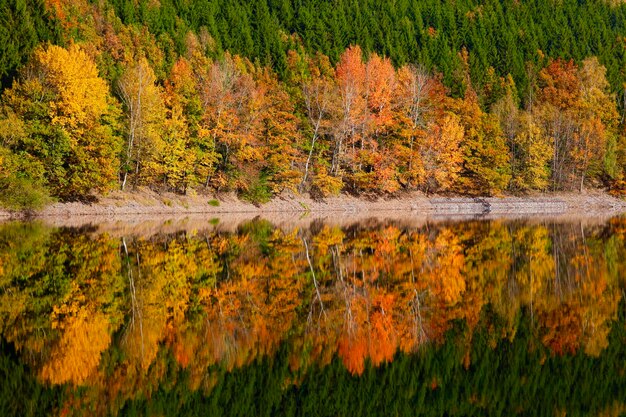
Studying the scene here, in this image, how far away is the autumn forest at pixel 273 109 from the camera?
56.7 meters

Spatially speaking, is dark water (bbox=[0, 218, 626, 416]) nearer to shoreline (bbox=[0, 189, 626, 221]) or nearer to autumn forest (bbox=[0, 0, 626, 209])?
shoreline (bbox=[0, 189, 626, 221])

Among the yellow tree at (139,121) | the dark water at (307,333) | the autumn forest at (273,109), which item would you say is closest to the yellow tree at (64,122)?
the autumn forest at (273,109)

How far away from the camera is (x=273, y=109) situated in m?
78.8

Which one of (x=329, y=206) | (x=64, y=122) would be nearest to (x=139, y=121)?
(x=64, y=122)

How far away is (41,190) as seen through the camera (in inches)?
2072

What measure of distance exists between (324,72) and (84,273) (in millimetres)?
100665

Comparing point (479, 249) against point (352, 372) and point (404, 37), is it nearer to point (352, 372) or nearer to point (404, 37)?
point (352, 372)

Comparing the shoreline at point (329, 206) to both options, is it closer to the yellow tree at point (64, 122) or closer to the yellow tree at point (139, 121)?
the yellow tree at point (64, 122)

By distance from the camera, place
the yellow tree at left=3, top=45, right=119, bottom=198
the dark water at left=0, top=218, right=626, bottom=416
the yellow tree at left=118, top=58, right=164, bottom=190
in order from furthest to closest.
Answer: the yellow tree at left=118, top=58, right=164, bottom=190
the yellow tree at left=3, top=45, right=119, bottom=198
the dark water at left=0, top=218, right=626, bottom=416

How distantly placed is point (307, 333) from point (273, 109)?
65243mm

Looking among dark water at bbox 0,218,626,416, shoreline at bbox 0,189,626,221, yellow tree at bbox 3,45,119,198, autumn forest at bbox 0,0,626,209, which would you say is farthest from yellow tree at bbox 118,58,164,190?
dark water at bbox 0,218,626,416

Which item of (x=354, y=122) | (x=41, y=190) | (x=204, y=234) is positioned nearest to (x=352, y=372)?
(x=204, y=234)

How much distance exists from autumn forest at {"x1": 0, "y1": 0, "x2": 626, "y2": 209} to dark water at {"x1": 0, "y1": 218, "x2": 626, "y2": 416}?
28.9 m

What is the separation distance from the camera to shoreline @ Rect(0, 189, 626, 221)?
5766cm
